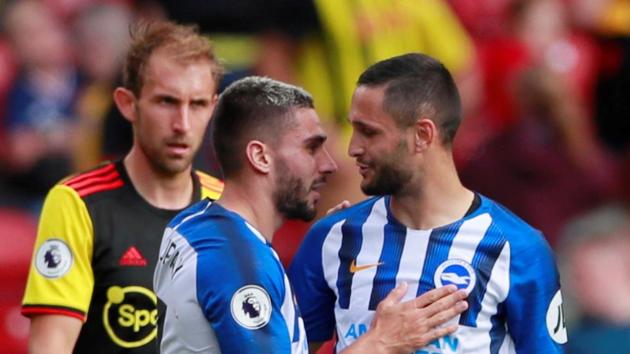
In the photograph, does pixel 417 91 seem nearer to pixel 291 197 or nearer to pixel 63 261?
pixel 291 197

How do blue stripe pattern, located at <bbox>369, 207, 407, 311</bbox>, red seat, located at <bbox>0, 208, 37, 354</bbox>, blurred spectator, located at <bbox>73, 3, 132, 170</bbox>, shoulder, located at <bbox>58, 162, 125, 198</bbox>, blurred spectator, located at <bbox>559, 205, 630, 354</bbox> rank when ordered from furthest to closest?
blurred spectator, located at <bbox>73, 3, 132, 170</bbox> < red seat, located at <bbox>0, 208, 37, 354</bbox> < blurred spectator, located at <bbox>559, 205, 630, 354</bbox> < shoulder, located at <bbox>58, 162, 125, 198</bbox> < blue stripe pattern, located at <bbox>369, 207, 407, 311</bbox>

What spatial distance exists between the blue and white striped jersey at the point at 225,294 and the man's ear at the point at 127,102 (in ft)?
4.00

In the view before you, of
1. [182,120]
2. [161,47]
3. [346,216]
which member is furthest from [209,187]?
[346,216]

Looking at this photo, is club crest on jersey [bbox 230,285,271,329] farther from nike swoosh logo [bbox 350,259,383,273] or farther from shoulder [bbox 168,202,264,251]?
nike swoosh logo [bbox 350,259,383,273]

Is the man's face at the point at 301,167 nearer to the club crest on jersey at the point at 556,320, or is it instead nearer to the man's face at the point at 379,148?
the man's face at the point at 379,148

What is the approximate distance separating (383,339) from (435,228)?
45cm

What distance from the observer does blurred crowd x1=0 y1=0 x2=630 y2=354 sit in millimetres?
9148

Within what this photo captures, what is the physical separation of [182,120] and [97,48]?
506cm

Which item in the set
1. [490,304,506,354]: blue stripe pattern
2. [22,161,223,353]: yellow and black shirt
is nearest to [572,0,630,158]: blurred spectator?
[22,161,223,353]: yellow and black shirt

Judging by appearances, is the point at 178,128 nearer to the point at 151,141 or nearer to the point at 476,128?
the point at 151,141

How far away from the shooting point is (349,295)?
17.2 ft

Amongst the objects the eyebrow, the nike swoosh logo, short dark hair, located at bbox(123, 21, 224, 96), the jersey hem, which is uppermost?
short dark hair, located at bbox(123, 21, 224, 96)

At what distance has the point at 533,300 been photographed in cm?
508

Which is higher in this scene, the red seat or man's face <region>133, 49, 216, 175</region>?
man's face <region>133, 49, 216, 175</region>
